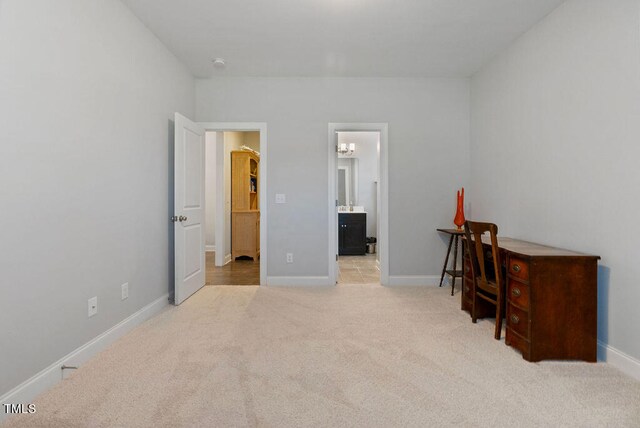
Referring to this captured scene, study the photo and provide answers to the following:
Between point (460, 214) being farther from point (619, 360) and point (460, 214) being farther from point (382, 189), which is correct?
point (619, 360)

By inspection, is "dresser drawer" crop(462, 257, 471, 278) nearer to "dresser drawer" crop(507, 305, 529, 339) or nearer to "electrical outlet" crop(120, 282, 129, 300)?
"dresser drawer" crop(507, 305, 529, 339)

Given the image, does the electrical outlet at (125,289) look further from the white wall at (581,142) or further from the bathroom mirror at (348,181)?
the bathroom mirror at (348,181)

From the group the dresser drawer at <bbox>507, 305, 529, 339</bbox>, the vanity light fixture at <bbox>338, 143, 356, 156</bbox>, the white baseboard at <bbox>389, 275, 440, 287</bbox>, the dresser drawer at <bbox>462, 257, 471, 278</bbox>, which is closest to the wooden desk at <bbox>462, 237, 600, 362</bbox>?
the dresser drawer at <bbox>507, 305, 529, 339</bbox>

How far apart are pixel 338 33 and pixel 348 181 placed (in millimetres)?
4094

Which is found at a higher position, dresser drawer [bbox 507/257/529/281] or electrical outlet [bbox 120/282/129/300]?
dresser drawer [bbox 507/257/529/281]

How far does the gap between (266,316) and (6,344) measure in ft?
5.59

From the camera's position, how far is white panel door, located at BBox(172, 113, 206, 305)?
314 centimetres

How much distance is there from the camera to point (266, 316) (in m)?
2.86

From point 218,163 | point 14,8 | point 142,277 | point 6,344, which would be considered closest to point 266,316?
point 142,277

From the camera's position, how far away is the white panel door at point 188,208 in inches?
124

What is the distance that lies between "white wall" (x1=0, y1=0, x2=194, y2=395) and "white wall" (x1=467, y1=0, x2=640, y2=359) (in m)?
3.35

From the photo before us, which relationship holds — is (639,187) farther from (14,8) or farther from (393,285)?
(14,8)

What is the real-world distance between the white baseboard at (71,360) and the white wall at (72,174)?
1.6 inches

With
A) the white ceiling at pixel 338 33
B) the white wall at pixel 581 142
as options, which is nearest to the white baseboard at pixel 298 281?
the white wall at pixel 581 142
